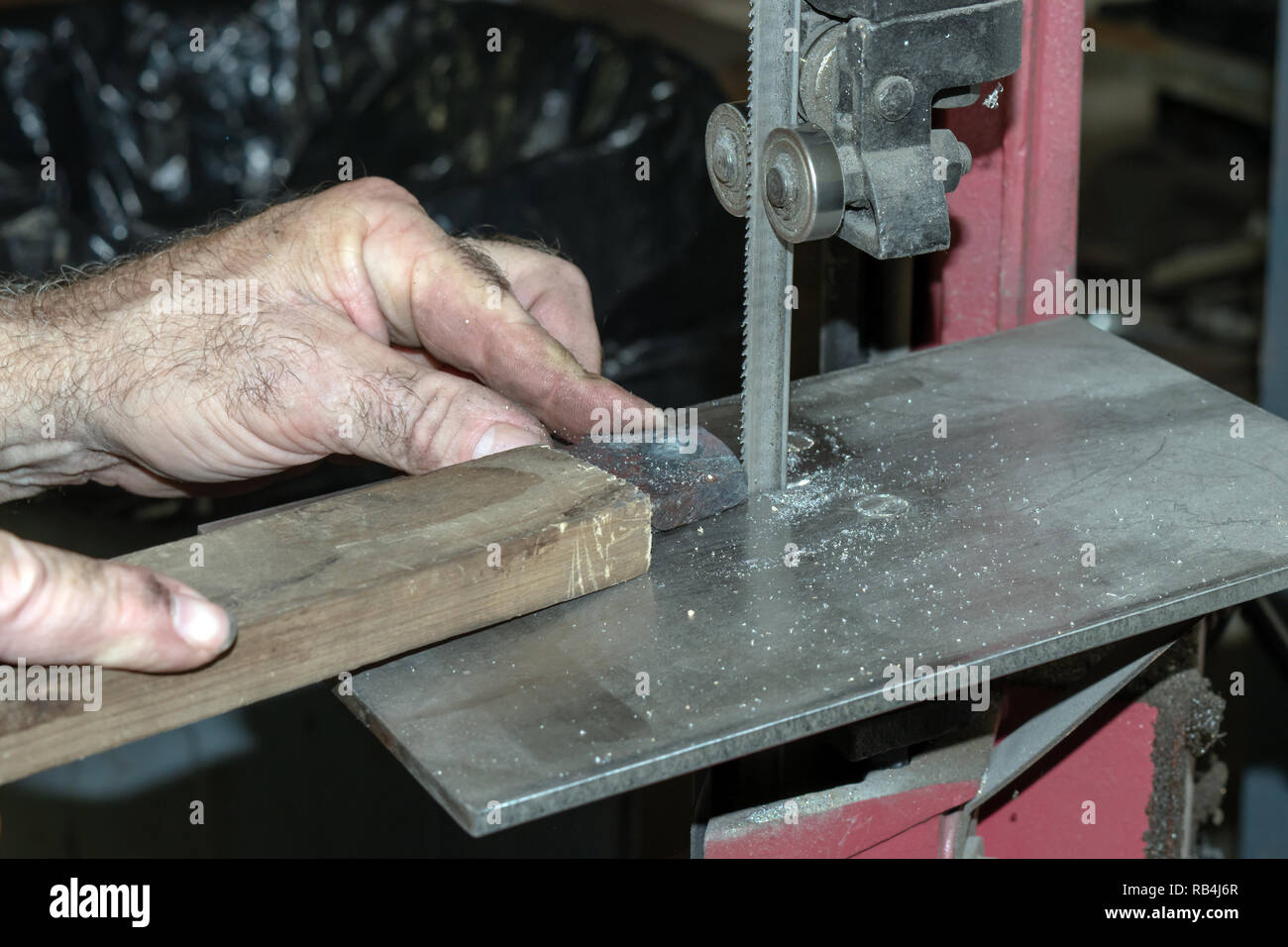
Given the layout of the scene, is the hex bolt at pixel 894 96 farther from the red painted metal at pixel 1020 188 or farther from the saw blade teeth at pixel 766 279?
the red painted metal at pixel 1020 188

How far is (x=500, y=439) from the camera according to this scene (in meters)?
1.07

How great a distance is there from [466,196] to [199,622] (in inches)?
67.2

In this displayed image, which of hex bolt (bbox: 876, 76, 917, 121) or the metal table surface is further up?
hex bolt (bbox: 876, 76, 917, 121)

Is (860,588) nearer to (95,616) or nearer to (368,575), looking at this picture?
(368,575)

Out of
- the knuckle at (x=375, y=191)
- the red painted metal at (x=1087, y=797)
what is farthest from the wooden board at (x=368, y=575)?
the red painted metal at (x=1087, y=797)

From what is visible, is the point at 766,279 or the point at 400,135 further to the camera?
the point at 400,135

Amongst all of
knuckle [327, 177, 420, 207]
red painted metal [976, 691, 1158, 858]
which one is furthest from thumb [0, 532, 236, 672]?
red painted metal [976, 691, 1158, 858]

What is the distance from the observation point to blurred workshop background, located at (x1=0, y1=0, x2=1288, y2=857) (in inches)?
79.2

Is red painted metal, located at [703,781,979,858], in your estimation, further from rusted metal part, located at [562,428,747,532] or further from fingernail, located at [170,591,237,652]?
fingernail, located at [170,591,237,652]

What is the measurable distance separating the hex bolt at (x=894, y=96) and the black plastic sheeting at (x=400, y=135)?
1583mm

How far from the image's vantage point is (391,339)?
1278 mm

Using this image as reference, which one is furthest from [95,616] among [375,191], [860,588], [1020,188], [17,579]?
[1020,188]

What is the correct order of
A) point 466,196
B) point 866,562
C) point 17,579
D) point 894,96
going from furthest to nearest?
point 466,196 < point 866,562 < point 894,96 < point 17,579

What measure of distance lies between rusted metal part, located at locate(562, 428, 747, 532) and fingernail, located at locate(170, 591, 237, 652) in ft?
1.02
